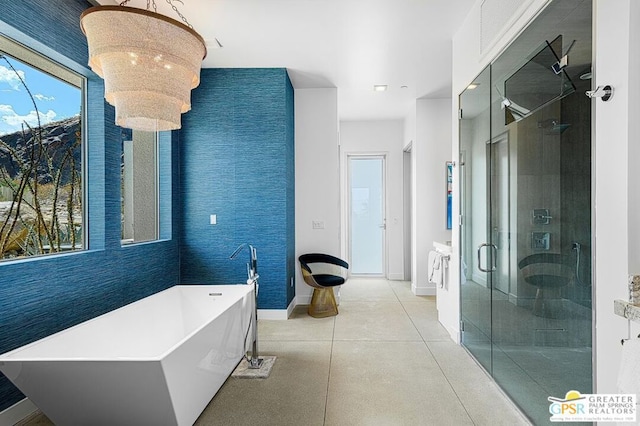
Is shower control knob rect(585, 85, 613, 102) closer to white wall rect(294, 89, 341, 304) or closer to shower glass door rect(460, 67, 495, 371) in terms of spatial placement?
shower glass door rect(460, 67, 495, 371)

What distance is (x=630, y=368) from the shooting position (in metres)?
1.22

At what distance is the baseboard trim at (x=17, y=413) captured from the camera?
2.17m

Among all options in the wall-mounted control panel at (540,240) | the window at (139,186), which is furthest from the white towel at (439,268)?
the window at (139,186)

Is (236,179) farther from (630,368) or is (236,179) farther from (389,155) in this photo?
(630,368)

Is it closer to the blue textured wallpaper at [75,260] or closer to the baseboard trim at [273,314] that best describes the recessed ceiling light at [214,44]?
the blue textured wallpaper at [75,260]

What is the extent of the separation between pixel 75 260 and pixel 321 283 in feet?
8.21

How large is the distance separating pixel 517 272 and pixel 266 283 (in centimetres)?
273

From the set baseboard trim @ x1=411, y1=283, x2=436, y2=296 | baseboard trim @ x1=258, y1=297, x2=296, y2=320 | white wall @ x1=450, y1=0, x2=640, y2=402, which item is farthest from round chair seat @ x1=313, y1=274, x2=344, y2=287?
white wall @ x1=450, y1=0, x2=640, y2=402

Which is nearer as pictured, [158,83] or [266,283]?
[158,83]

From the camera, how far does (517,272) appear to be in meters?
2.30

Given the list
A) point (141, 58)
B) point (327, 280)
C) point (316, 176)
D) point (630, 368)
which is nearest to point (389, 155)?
point (316, 176)

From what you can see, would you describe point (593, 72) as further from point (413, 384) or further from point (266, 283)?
point (266, 283)

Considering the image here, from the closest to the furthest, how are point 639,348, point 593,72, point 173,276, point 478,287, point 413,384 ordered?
point 639,348 → point 593,72 → point 413,384 → point 478,287 → point 173,276

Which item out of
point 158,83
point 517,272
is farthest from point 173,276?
point 517,272
